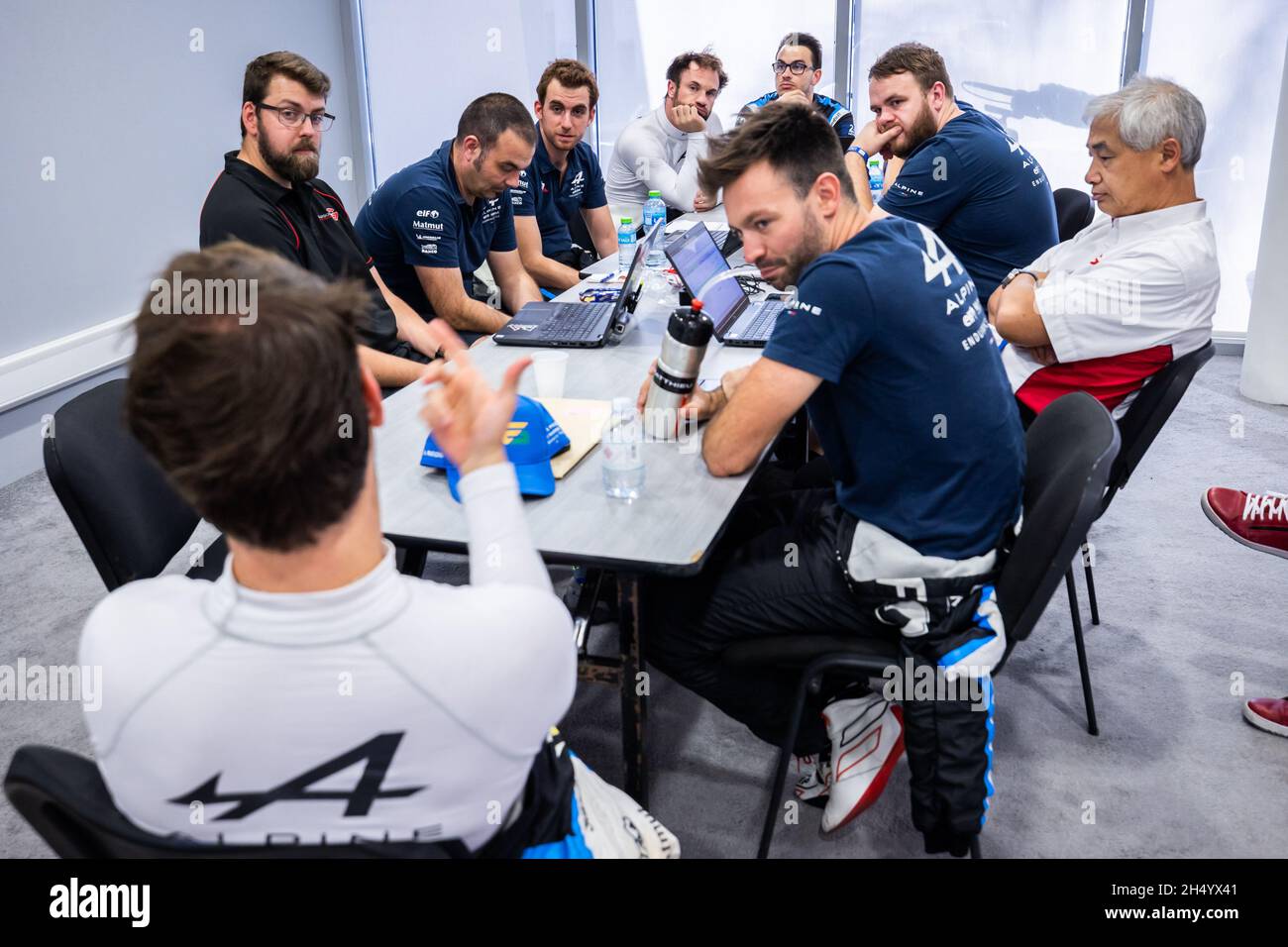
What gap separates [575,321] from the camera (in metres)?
2.78

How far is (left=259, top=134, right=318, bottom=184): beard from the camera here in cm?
265

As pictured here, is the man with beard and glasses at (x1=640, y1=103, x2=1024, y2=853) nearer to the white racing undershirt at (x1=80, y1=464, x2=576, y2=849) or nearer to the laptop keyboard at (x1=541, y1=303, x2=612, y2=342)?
the laptop keyboard at (x1=541, y1=303, x2=612, y2=342)

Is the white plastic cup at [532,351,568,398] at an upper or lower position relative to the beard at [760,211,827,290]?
lower

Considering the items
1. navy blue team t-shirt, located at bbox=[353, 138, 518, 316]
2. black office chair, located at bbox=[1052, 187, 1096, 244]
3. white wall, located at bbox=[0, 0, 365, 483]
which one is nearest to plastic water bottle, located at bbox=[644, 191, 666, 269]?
navy blue team t-shirt, located at bbox=[353, 138, 518, 316]

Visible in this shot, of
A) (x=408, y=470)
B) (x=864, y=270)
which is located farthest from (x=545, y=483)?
(x=864, y=270)

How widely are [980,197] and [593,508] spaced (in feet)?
6.13

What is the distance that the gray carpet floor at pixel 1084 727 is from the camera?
1993mm

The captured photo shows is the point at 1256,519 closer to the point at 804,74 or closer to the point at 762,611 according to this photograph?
the point at 762,611

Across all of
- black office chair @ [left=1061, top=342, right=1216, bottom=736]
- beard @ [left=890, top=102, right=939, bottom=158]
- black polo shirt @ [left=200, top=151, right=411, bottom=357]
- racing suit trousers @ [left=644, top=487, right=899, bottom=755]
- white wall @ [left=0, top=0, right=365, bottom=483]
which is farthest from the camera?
white wall @ [left=0, top=0, right=365, bottom=483]

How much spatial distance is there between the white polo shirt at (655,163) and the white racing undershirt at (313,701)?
3.85 meters

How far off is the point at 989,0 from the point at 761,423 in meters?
4.27

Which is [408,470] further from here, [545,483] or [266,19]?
[266,19]
